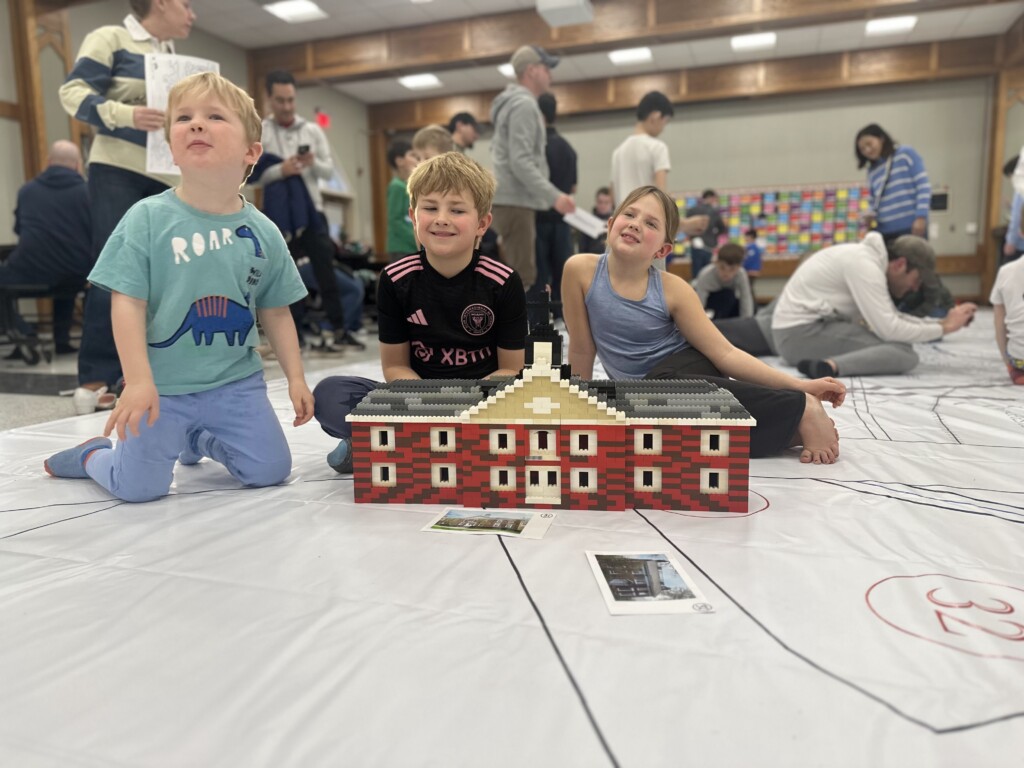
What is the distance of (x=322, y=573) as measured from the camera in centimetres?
97

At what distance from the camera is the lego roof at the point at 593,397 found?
118 cm

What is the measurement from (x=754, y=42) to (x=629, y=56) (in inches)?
49.5

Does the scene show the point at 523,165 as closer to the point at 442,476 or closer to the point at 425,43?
the point at 442,476

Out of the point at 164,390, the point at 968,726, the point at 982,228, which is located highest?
the point at 982,228

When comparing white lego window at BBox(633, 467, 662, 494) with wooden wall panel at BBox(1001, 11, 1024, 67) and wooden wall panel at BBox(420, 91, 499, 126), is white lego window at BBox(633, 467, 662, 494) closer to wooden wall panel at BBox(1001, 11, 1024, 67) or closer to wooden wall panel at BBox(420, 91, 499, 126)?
wooden wall panel at BBox(1001, 11, 1024, 67)

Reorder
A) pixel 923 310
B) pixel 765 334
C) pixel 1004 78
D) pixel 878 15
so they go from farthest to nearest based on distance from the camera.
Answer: pixel 1004 78 < pixel 878 15 < pixel 765 334 < pixel 923 310

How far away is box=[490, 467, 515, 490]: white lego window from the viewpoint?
1.23 m

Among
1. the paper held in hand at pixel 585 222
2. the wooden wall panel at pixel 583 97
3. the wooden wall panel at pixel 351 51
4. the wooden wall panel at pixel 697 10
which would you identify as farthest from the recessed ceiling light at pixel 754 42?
the paper held in hand at pixel 585 222

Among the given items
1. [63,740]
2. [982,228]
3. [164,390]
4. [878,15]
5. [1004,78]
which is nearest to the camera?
[63,740]

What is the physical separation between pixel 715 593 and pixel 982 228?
28.6ft

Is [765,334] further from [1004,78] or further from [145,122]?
[1004,78]

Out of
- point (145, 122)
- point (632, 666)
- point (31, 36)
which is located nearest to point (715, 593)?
point (632, 666)

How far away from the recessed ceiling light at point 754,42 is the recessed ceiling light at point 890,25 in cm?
88

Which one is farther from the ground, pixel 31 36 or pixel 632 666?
pixel 31 36
